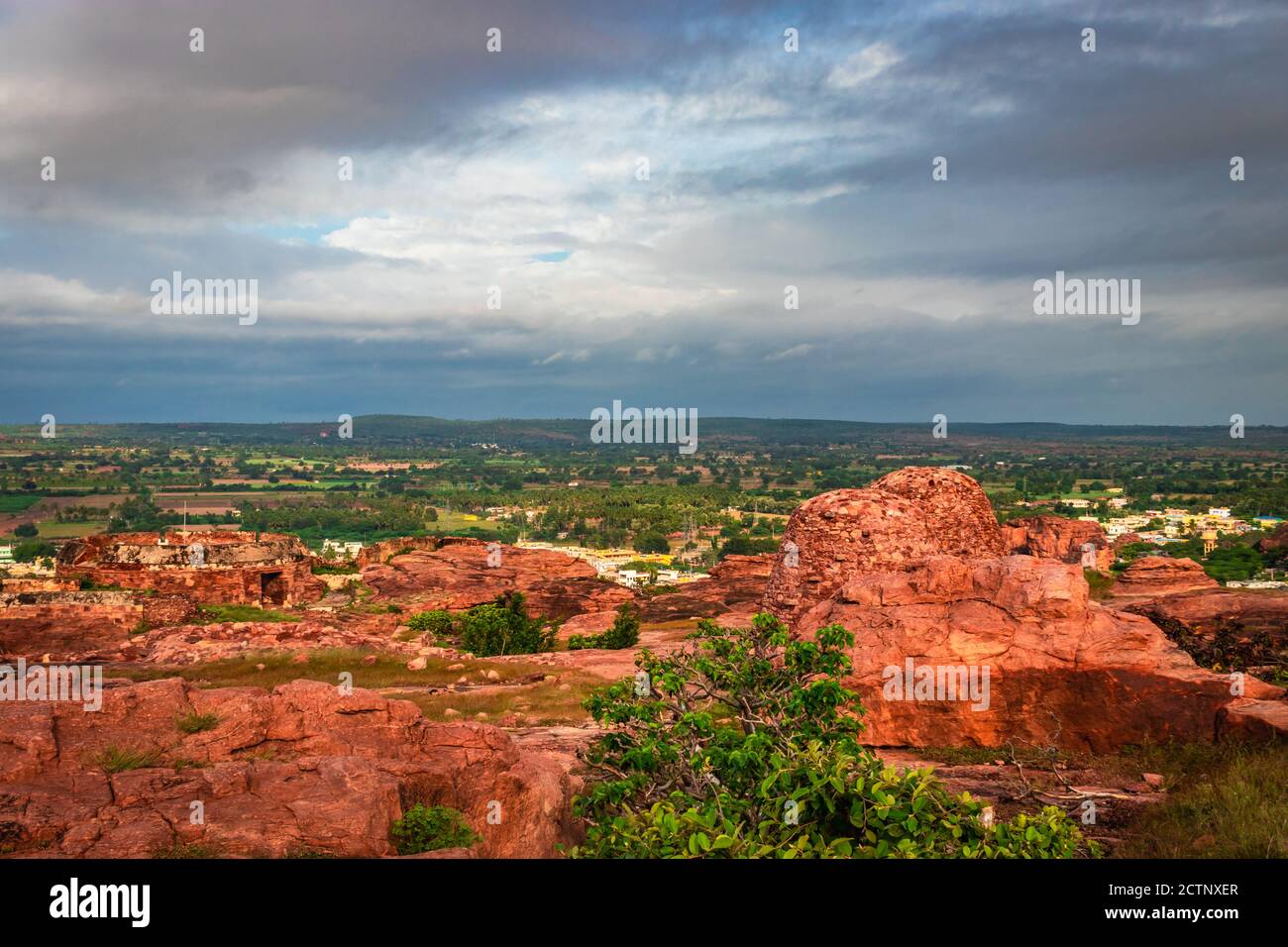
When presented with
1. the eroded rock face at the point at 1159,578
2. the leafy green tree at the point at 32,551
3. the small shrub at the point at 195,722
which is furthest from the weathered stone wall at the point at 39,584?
the leafy green tree at the point at 32,551

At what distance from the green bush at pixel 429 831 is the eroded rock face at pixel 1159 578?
30.4 meters

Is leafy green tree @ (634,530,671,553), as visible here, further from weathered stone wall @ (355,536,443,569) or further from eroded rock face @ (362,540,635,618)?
weathered stone wall @ (355,536,443,569)

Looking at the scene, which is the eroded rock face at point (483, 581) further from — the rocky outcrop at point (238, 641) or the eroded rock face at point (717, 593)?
the rocky outcrop at point (238, 641)

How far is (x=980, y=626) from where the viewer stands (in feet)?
49.3

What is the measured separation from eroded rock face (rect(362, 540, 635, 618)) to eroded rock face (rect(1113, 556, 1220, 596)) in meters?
21.9

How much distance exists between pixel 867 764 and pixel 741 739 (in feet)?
4.90

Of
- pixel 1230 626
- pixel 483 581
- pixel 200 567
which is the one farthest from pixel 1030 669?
pixel 483 581

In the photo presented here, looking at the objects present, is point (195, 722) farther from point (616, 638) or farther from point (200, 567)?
point (200, 567)

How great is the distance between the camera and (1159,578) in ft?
112

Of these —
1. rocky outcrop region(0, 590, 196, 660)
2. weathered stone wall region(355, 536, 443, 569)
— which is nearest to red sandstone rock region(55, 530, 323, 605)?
rocky outcrop region(0, 590, 196, 660)

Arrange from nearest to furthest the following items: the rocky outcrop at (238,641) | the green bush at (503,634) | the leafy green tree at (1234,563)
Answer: the rocky outcrop at (238,641)
the green bush at (503,634)
the leafy green tree at (1234,563)

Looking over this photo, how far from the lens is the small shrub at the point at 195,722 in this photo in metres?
10.0
